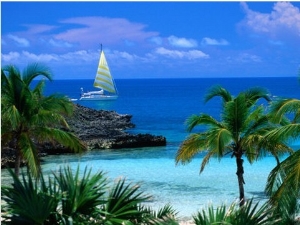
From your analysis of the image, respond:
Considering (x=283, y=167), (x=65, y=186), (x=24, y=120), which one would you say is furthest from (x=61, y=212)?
(x=24, y=120)

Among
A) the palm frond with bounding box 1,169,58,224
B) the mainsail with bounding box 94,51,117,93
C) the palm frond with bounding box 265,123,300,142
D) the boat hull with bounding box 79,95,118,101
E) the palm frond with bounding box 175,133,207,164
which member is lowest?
the palm frond with bounding box 1,169,58,224

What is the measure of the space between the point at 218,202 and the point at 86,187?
1354cm

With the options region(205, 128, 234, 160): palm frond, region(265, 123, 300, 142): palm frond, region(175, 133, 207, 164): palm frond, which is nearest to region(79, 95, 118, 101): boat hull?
region(175, 133, 207, 164): palm frond

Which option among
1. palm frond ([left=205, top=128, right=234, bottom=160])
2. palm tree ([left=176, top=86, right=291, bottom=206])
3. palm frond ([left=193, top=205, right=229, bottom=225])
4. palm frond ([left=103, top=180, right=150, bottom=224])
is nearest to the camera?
palm frond ([left=193, top=205, right=229, bottom=225])

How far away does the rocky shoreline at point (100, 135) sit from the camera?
34.1 metres

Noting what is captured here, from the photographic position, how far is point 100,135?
4203cm

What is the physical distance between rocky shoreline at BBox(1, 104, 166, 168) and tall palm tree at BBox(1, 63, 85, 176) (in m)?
11.9

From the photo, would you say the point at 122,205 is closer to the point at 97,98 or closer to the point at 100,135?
the point at 100,135

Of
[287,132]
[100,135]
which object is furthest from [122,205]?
[100,135]

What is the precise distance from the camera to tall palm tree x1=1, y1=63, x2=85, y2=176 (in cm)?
1427

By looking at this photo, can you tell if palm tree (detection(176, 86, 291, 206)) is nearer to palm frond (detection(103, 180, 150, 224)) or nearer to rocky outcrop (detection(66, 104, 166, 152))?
palm frond (detection(103, 180, 150, 224))

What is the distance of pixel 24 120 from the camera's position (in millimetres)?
14453

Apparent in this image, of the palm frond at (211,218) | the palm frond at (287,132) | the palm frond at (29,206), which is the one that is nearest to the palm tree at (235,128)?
the palm frond at (287,132)

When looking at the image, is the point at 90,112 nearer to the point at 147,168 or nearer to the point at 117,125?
the point at 117,125
